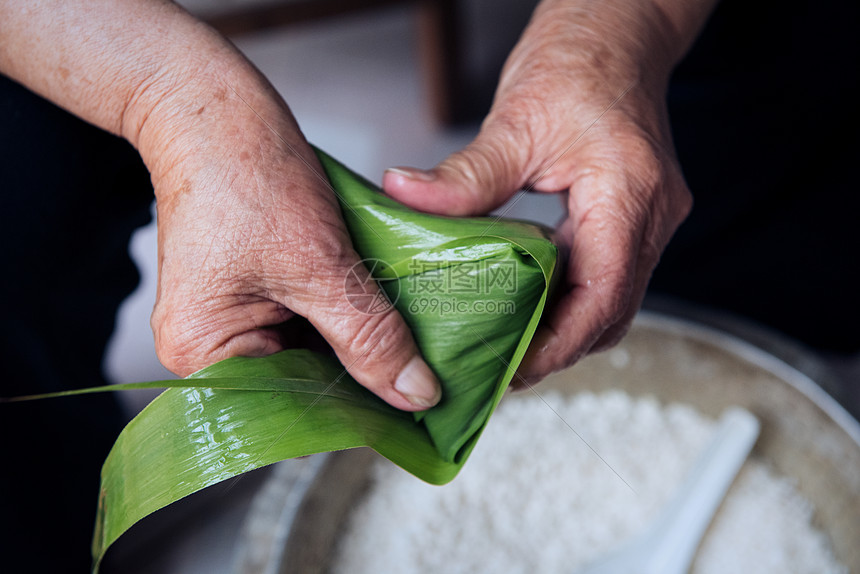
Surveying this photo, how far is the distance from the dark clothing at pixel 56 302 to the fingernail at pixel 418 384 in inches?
16.7

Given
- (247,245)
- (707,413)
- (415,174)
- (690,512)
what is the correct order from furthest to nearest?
(707,413), (690,512), (415,174), (247,245)

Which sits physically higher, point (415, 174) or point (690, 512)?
point (415, 174)

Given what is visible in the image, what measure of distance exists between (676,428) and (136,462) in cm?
79

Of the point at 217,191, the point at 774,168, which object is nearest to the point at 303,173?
the point at 217,191

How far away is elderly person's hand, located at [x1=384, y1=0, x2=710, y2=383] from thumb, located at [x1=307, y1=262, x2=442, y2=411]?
113 mm

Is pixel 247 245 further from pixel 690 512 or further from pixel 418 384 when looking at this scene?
pixel 690 512

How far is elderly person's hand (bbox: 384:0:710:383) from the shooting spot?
1.87 feet

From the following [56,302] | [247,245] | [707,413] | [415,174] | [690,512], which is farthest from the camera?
[707,413]

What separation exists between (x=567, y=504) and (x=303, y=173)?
2.16 feet

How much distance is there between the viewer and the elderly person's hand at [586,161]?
0.57 metres

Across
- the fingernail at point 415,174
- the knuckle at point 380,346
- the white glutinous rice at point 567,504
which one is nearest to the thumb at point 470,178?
the fingernail at point 415,174

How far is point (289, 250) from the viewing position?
1.53 feet

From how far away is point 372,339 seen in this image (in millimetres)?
481
